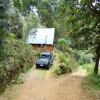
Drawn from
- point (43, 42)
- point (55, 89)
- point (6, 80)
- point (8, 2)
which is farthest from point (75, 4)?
point (43, 42)

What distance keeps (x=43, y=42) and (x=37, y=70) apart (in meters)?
14.6

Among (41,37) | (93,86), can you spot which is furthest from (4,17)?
(41,37)

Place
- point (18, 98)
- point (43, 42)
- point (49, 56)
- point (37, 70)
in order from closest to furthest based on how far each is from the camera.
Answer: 1. point (18, 98)
2. point (37, 70)
3. point (49, 56)
4. point (43, 42)

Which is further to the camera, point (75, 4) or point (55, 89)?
point (75, 4)

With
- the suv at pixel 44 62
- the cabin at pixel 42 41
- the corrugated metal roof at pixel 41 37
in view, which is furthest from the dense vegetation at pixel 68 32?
the cabin at pixel 42 41

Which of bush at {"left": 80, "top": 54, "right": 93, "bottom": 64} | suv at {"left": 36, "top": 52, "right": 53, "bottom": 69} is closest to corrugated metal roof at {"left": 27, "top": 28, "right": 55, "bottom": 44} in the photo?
bush at {"left": 80, "top": 54, "right": 93, "bottom": 64}

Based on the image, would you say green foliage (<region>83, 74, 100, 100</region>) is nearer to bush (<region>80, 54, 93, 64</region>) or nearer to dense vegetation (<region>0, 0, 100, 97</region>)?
dense vegetation (<region>0, 0, 100, 97</region>)

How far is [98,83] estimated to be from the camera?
61.5ft

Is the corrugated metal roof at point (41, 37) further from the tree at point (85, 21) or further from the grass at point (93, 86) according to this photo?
the grass at point (93, 86)

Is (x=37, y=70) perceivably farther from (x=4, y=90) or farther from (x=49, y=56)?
(x=4, y=90)

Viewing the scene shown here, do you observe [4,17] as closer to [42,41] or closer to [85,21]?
[85,21]

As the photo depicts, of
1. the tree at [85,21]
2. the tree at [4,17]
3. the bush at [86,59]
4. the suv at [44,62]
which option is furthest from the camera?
the bush at [86,59]

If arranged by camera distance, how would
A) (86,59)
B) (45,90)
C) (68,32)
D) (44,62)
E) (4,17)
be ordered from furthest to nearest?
(86,59) → (44,62) → (68,32) → (45,90) → (4,17)

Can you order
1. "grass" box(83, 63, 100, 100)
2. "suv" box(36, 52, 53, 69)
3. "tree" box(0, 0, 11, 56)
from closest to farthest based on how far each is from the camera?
"grass" box(83, 63, 100, 100) → "tree" box(0, 0, 11, 56) → "suv" box(36, 52, 53, 69)
